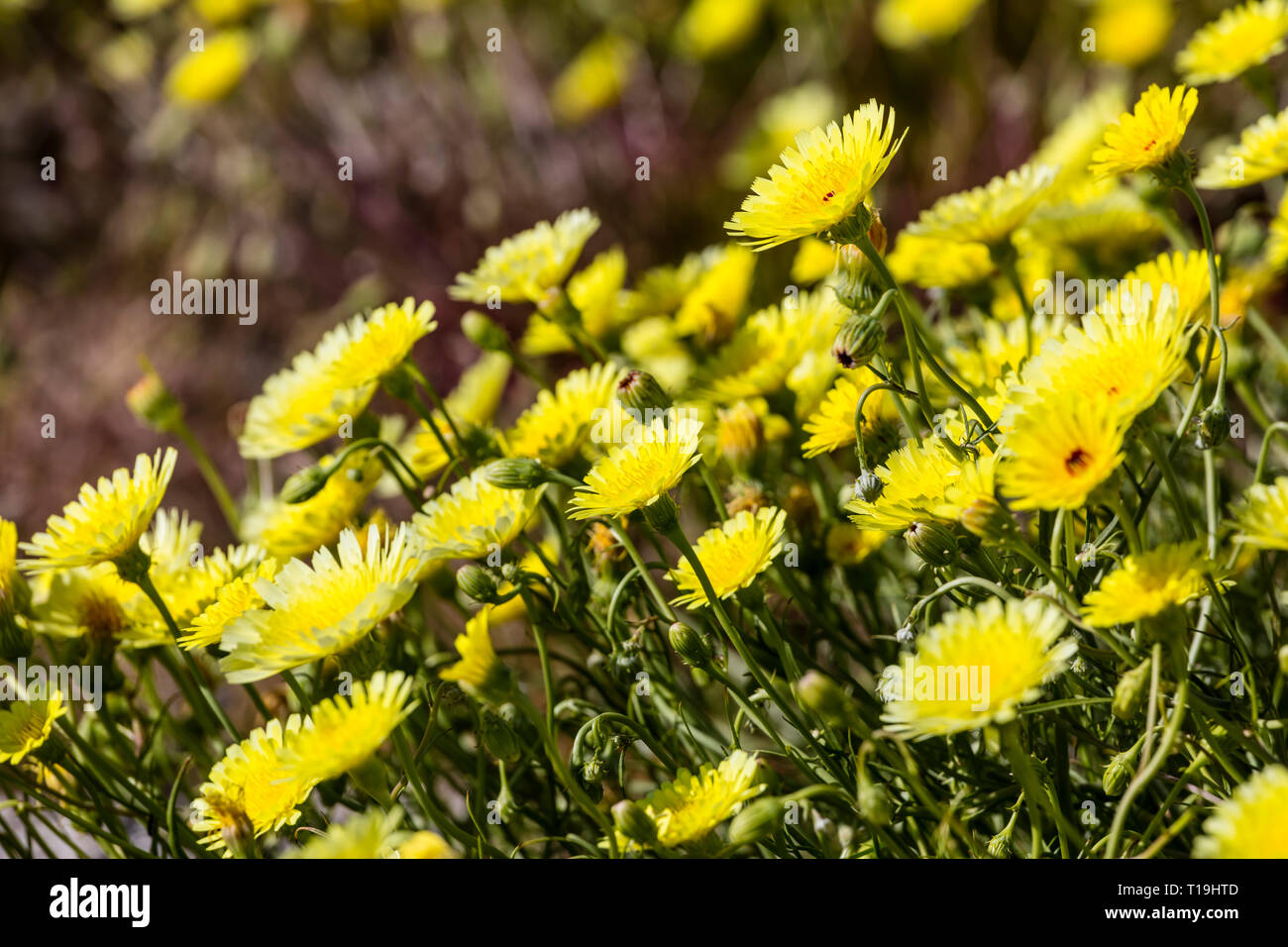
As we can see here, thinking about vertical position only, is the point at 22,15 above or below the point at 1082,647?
above

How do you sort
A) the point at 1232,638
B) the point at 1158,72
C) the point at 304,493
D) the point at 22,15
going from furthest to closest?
the point at 22,15
the point at 1158,72
the point at 304,493
the point at 1232,638

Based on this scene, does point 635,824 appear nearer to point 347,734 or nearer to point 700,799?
point 700,799

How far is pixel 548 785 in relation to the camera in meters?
1.24

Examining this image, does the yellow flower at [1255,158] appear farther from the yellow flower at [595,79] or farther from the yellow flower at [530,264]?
the yellow flower at [595,79]

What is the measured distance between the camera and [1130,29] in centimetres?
305

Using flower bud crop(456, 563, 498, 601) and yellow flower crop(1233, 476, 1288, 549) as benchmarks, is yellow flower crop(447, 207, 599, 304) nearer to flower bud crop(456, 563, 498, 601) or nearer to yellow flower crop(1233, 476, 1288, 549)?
flower bud crop(456, 563, 498, 601)

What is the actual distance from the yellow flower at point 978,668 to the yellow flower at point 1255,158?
606mm

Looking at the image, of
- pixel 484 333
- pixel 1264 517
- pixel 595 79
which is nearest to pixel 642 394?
pixel 484 333

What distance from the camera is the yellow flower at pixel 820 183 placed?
101cm

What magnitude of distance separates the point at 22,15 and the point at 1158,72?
14.1ft

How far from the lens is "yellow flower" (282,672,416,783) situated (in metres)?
0.87

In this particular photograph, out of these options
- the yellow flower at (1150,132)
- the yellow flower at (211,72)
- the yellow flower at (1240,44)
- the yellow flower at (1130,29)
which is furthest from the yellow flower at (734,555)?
the yellow flower at (211,72)
